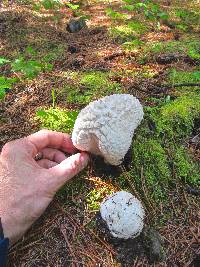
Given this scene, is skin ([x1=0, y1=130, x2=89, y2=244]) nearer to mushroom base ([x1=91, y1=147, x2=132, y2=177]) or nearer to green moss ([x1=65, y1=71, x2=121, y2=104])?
mushroom base ([x1=91, y1=147, x2=132, y2=177])

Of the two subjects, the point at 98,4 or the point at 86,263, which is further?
the point at 98,4

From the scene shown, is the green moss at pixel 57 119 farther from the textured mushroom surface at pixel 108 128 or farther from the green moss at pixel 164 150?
the green moss at pixel 164 150

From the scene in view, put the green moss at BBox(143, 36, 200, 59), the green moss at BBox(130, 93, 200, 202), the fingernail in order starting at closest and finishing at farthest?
the fingernail
the green moss at BBox(130, 93, 200, 202)
the green moss at BBox(143, 36, 200, 59)

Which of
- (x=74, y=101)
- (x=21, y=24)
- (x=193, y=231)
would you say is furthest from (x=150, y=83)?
(x=21, y=24)

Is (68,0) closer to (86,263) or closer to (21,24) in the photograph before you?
(21,24)

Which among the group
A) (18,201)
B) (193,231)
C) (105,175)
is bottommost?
(193,231)

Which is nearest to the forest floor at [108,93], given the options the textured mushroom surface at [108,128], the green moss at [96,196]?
the green moss at [96,196]


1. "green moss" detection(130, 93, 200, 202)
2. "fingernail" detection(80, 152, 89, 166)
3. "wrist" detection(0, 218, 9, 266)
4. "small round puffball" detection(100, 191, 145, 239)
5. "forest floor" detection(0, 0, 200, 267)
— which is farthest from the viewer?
"green moss" detection(130, 93, 200, 202)

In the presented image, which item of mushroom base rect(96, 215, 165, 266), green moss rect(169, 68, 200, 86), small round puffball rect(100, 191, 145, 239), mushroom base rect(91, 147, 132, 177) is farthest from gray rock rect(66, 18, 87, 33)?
mushroom base rect(96, 215, 165, 266)
